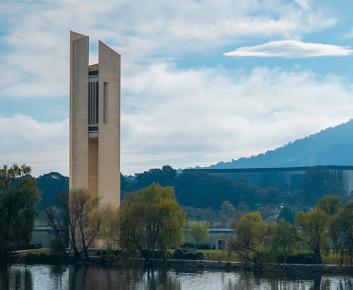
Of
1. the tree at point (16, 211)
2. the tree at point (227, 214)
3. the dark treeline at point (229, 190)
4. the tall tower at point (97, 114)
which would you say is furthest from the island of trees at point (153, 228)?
the dark treeline at point (229, 190)

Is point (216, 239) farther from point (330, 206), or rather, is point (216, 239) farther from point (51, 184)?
point (51, 184)

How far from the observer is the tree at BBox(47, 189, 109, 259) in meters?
54.1

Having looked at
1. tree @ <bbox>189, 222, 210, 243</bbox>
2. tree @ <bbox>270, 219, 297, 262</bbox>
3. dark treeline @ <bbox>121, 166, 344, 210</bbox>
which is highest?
dark treeline @ <bbox>121, 166, 344, 210</bbox>

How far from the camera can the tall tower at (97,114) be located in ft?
194

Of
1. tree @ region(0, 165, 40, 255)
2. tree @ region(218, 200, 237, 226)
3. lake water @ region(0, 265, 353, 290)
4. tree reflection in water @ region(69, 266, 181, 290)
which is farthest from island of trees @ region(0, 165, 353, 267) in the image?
tree @ region(218, 200, 237, 226)

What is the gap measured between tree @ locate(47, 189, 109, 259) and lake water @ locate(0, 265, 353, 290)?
5.54 metres

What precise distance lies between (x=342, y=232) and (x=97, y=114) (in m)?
19.1

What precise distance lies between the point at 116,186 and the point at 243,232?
1347 centimetres

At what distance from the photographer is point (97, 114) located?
59.7 metres

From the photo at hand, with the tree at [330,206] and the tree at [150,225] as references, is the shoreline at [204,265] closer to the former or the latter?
the tree at [150,225]

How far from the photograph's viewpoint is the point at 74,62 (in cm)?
5962

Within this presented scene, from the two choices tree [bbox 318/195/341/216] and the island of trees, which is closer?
the island of trees

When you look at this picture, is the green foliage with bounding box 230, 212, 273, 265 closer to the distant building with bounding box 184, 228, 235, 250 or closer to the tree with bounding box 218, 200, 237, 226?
the distant building with bounding box 184, 228, 235, 250

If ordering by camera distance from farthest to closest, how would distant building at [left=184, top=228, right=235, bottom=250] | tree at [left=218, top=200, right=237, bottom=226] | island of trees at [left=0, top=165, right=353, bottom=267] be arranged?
tree at [left=218, top=200, right=237, bottom=226]
distant building at [left=184, top=228, right=235, bottom=250]
island of trees at [left=0, top=165, right=353, bottom=267]
